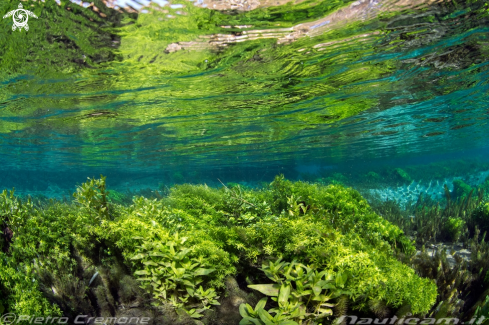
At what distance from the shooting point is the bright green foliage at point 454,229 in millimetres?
9320

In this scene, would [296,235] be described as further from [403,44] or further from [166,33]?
[403,44]

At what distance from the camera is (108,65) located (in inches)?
402

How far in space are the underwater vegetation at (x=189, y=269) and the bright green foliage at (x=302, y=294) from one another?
1 centimetres

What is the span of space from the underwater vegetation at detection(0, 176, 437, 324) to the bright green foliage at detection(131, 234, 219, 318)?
1cm

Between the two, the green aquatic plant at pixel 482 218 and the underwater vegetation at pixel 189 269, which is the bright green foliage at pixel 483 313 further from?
the green aquatic plant at pixel 482 218

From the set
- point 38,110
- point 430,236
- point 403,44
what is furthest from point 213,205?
point 38,110

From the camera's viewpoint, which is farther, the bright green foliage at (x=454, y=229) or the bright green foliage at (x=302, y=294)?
the bright green foliage at (x=454, y=229)

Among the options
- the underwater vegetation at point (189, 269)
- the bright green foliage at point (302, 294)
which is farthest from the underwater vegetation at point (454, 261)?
the bright green foliage at point (302, 294)

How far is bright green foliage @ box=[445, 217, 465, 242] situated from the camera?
932 cm

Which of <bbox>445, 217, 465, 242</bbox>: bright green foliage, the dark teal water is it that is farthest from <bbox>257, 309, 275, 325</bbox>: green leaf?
<bbox>445, 217, 465, 242</bbox>: bright green foliage

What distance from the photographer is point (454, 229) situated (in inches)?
372

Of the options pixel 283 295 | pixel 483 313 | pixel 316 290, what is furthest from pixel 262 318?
pixel 483 313

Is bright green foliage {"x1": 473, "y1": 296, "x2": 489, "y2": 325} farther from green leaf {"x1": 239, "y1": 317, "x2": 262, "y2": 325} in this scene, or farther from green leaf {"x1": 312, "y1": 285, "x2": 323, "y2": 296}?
green leaf {"x1": 239, "y1": 317, "x2": 262, "y2": 325}

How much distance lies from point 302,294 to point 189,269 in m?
1.50
